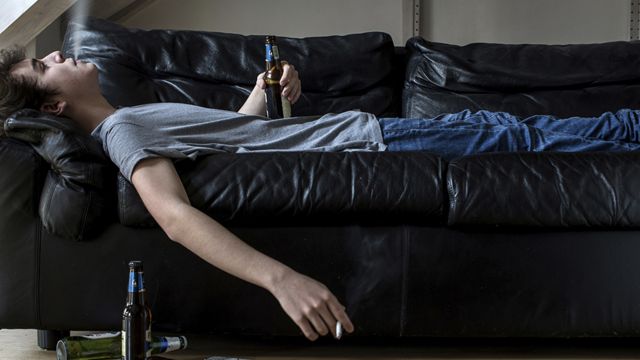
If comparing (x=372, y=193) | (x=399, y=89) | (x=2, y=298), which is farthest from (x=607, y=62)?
(x=2, y=298)

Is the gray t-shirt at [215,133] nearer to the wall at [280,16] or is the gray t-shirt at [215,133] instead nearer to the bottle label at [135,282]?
the bottle label at [135,282]

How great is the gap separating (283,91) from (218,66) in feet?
1.66

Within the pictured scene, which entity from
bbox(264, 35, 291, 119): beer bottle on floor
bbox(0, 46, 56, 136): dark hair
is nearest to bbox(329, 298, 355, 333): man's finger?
bbox(0, 46, 56, 136): dark hair

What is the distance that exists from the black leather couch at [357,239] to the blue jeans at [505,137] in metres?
0.24

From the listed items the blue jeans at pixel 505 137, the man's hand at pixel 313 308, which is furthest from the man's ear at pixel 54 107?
the man's hand at pixel 313 308

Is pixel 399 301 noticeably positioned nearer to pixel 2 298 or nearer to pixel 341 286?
pixel 341 286

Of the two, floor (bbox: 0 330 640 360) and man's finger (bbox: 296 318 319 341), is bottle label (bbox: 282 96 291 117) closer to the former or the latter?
floor (bbox: 0 330 640 360)

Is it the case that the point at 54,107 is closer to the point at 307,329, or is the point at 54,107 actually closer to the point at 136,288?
the point at 136,288

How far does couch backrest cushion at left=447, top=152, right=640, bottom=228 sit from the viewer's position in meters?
1.95

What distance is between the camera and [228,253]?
1.67m

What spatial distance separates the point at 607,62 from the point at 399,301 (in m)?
1.46

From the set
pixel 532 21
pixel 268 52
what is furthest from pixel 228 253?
pixel 532 21

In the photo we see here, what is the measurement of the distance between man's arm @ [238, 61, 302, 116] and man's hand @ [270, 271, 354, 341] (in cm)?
106

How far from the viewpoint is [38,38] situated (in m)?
4.25
